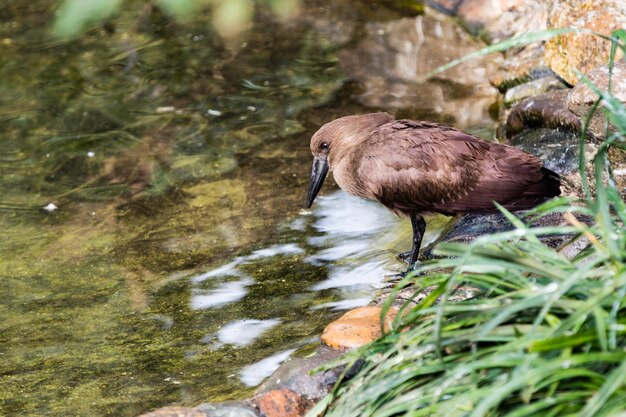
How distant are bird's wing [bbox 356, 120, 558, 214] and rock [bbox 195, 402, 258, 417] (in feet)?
5.69

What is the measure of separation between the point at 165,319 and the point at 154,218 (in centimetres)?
137

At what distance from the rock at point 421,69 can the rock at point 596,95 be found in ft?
7.92

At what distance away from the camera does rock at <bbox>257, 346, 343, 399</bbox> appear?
3.65 meters

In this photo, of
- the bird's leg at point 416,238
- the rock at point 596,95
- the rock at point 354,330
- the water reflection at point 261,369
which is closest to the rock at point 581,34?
the rock at point 596,95

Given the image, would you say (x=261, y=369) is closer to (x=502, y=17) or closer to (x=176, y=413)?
(x=176, y=413)

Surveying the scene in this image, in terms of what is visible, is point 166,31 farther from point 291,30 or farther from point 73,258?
point 73,258

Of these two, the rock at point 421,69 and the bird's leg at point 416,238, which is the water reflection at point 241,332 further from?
the rock at point 421,69

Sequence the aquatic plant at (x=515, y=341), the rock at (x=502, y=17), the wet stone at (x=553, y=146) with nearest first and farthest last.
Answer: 1. the aquatic plant at (x=515, y=341)
2. the wet stone at (x=553, y=146)
3. the rock at (x=502, y=17)

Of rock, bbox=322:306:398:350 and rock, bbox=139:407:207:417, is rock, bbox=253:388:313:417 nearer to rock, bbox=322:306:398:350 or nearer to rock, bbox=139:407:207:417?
rock, bbox=139:407:207:417

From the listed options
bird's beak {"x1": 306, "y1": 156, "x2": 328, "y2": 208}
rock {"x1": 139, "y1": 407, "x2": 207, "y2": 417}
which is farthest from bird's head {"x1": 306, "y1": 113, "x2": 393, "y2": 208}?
rock {"x1": 139, "y1": 407, "x2": 207, "y2": 417}

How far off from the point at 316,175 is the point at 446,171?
109 cm

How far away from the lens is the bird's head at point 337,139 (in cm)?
532

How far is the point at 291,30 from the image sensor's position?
29.8ft

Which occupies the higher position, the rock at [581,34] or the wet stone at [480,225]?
the rock at [581,34]
